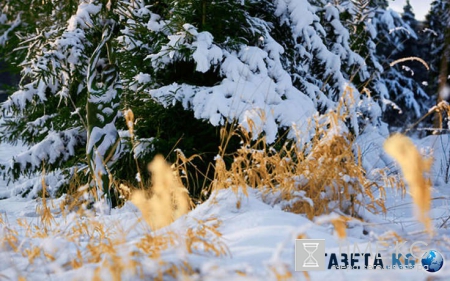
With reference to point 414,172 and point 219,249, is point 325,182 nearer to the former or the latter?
point 219,249

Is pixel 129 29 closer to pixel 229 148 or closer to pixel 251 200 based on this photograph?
pixel 229 148

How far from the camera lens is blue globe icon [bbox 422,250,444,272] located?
1.68 meters

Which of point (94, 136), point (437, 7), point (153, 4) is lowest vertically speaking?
point (94, 136)

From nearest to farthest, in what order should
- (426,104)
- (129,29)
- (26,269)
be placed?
1. (26,269)
2. (129,29)
3. (426,104)

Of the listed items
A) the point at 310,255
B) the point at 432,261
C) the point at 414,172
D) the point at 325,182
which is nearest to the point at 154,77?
the point at 325,182

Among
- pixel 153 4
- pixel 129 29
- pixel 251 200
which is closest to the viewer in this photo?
pixel 251 200

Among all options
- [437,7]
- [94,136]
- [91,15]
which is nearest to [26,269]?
[94,136]

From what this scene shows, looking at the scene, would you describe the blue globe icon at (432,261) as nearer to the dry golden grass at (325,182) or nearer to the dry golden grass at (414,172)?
the dry golden grass at (414,172)

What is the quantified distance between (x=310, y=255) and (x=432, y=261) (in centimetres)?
49

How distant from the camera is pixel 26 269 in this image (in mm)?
1770

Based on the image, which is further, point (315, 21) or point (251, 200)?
point (315, 21)

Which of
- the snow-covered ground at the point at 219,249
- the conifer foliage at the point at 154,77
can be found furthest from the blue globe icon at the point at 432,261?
the conifer foliage at the point at 154,77

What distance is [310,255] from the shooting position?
5.66ft

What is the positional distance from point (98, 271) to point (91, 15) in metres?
3.94
